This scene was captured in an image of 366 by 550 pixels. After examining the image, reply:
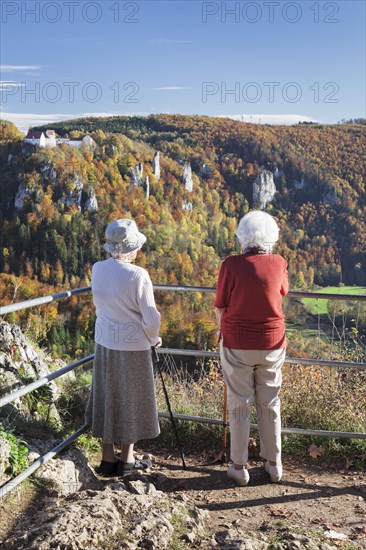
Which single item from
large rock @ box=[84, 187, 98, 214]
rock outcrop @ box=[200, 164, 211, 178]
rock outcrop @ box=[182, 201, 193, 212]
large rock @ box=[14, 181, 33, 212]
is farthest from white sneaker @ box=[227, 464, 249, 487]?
rock outcrop @ box=[200, 164, 211, 178]

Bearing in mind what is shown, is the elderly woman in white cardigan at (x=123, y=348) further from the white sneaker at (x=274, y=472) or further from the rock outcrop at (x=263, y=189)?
the rock outcrop at (x=263, y=189)

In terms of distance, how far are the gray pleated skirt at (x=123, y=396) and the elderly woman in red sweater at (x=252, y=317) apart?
514mm

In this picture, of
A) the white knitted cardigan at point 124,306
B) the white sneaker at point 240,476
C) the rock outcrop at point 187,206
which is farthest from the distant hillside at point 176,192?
the white knitted cardigan at point 124,306

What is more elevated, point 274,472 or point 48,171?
point 48,171

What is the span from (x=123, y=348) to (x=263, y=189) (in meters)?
70.6

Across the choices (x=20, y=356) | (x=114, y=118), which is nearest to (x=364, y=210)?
(x=114, y=118)

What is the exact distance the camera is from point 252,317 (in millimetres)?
3373

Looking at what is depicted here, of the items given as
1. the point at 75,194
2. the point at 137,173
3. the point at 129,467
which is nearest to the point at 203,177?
the point at 137,173

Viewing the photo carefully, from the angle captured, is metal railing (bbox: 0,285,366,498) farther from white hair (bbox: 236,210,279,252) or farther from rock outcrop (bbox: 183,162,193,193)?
rock outcrop (bbox: 183,162,193,193)

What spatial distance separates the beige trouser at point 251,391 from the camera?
3445 mm

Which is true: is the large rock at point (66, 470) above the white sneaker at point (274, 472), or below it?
above

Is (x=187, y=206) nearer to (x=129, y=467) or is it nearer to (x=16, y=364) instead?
(x=16, y=364)

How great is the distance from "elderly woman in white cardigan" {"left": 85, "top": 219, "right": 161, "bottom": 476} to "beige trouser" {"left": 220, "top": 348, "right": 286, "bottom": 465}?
504 mm

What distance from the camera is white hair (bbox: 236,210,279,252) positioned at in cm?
337
